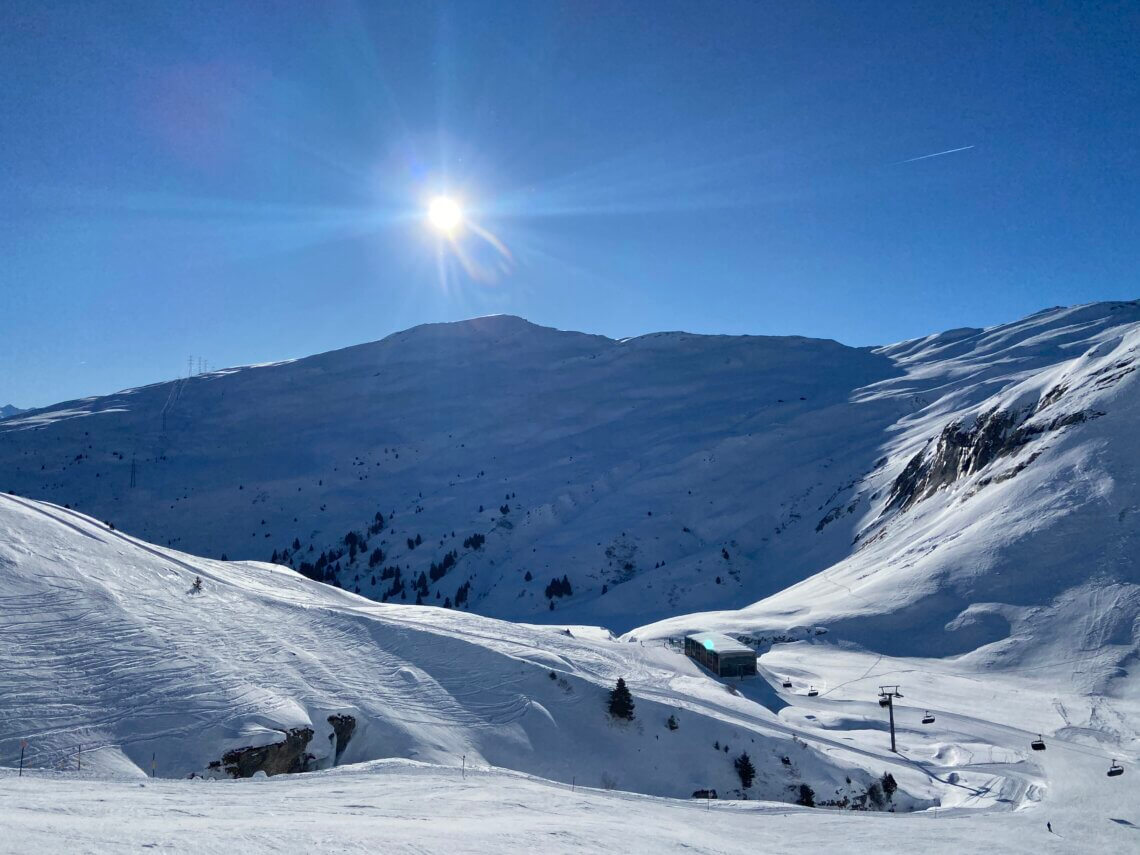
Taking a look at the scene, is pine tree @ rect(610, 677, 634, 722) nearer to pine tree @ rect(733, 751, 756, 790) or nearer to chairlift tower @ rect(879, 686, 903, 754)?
pine tree @ rect(733, 751, 756, 790)

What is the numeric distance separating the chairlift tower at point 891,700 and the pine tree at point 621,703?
13.6 metres

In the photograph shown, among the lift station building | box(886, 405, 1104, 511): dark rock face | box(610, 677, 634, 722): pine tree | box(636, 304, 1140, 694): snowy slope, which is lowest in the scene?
box(610, 677, 634, 722): pine tree

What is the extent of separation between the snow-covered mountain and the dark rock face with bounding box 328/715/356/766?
39916 mm

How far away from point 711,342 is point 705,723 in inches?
6236

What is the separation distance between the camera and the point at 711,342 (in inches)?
7116

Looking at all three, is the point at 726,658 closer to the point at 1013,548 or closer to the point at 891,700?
the point at 891,700

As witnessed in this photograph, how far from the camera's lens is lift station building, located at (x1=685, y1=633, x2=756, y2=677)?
1684 inches

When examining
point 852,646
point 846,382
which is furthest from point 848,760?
point 846,382

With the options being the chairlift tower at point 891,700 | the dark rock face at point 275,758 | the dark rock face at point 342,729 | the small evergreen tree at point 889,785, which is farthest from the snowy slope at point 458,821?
the chairlift tower at point 891,700

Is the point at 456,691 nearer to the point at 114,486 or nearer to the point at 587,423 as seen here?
the point at 587,423

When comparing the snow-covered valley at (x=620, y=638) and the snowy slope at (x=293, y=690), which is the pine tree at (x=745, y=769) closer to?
the snowy slope at (x=293, y=690)

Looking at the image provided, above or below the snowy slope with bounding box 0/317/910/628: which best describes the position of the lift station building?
below

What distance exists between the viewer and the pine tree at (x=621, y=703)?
29.0 m

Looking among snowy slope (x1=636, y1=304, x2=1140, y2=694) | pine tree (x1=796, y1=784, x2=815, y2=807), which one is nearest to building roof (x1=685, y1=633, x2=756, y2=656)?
snowy slope (x1=636, y1=304, x2=1140, y2=694)
